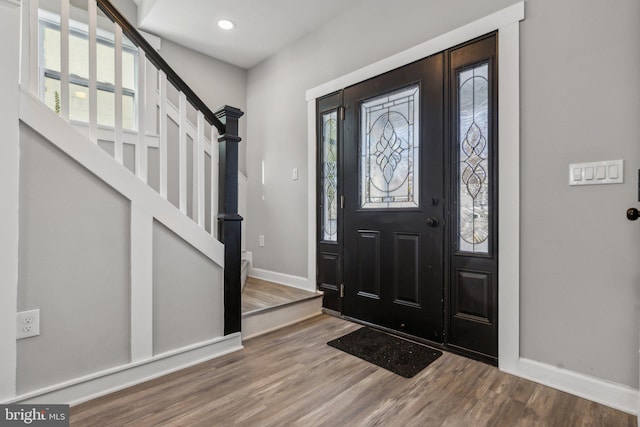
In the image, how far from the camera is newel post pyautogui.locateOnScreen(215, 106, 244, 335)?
7.22 ft

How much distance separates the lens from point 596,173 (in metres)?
1.67

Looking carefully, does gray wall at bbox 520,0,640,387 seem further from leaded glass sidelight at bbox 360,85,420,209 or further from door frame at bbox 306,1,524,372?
leaded glass sidelight at bbox 360,85,420,209

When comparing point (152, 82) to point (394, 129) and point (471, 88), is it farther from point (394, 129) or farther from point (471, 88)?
point (471, 88)

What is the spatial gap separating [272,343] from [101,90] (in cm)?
269

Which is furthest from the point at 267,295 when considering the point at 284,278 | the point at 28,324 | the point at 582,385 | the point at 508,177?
the point at 582,385

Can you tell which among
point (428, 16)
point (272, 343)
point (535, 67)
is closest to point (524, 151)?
point (535, 67)

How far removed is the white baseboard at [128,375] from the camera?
1547mm

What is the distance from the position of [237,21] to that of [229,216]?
6.38ft

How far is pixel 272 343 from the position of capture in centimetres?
235

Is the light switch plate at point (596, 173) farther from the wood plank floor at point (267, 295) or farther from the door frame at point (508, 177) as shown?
the wood plank floor at point (267, 295)

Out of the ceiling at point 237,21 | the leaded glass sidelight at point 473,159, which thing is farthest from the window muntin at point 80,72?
the leaded glass sidelight at point 473,159

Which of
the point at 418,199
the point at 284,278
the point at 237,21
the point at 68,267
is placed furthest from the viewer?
the point at 284,278

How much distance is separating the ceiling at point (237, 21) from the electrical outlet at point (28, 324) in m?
2.58

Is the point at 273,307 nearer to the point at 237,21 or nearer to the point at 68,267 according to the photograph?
the point at 68,267
